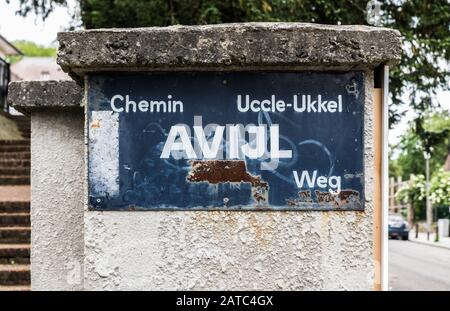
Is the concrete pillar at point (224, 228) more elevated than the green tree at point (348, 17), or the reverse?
the green tree at point (348, 17)

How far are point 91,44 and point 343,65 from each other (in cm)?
92

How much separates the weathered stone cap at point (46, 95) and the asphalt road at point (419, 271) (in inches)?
330

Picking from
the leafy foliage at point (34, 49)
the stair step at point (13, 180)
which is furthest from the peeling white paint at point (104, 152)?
the leafy foliage at point (34, 49)

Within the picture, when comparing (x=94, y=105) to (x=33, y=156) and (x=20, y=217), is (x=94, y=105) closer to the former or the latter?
(x=33, y=156)

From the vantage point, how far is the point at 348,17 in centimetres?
1152

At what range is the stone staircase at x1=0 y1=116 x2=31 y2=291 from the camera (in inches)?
263

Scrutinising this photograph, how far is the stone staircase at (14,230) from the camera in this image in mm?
6684

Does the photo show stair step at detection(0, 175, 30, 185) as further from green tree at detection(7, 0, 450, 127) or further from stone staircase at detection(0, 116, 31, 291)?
green tree at detection(7, 0, 450, 127)

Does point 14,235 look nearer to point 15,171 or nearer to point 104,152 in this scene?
point 15,171

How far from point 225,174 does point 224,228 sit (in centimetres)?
20

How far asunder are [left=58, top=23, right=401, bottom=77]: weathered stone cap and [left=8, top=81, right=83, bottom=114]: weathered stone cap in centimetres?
37

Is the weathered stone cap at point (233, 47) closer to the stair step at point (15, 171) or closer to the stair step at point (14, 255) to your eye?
the stair step at point (14, 255)
